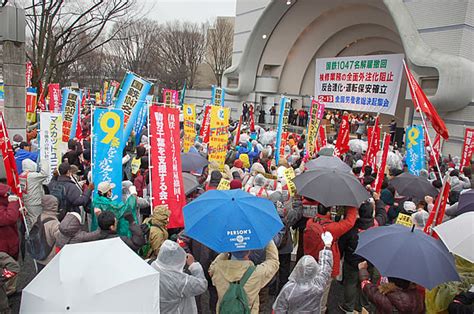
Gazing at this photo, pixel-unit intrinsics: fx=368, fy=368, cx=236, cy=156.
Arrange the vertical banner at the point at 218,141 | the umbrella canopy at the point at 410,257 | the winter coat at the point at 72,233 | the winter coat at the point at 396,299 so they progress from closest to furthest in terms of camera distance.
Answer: the umbrella canopy at the point at 410,257
the winter coat at the point at 396,299
the winter coat at the point at 72,233
the vertical banner at the point at 218,141

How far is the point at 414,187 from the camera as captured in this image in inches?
231

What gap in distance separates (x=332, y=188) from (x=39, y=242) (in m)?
3.22

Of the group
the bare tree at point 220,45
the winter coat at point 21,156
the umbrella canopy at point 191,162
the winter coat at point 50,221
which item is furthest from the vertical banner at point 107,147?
the bare tree at point 220,45

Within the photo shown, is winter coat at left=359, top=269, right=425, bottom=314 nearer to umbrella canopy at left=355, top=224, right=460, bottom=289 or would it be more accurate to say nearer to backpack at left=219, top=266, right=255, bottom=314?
umbrella canopy at left=355, top=224, right=460, bottom=289

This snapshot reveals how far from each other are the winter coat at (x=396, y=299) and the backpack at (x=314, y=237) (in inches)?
38.2

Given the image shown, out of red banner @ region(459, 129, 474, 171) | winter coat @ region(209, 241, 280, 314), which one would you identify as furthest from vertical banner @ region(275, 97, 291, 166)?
winter coat @ region(209, 241, 280, 314)

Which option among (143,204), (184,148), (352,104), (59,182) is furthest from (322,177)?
(352,104)

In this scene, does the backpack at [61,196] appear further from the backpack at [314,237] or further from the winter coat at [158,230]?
the backpack at [314,237]

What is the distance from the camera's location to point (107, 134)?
527cm

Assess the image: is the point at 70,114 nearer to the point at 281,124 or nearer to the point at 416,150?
the point at 281,124

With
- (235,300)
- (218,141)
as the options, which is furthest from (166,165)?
(218,141)

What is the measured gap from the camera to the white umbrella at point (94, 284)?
1.89m

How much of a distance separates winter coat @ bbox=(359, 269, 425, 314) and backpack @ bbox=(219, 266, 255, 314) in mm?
1024

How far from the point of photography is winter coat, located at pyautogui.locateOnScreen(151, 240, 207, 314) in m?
2.74
